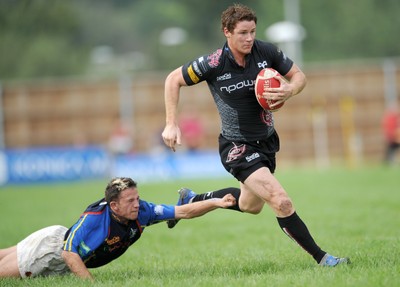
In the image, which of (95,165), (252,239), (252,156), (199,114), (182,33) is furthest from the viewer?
(182,33)

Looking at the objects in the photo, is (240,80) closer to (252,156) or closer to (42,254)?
(252,156)

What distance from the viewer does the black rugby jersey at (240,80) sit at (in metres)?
7.59

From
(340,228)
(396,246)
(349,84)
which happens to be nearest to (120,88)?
(349,84)

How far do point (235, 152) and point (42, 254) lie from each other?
6.91ft

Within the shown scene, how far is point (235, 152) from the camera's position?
7.70m

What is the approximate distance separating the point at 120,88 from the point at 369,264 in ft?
73.5

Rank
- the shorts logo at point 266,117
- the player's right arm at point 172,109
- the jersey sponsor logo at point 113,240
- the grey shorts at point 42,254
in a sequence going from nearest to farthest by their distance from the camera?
the player's right arm at point 172,109 < the jersey sponsor logo at point 113,240 < the shorts logo at point 266,117 < the grey shorts at point 42,254

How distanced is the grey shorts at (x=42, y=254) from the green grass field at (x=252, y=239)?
0.28 metres

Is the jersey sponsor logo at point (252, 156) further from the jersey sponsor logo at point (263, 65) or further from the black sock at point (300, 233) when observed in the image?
the jersey sponsor logo at point (263, 65)

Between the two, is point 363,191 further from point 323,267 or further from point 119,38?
point 119,38

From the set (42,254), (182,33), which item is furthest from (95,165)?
(182,33)

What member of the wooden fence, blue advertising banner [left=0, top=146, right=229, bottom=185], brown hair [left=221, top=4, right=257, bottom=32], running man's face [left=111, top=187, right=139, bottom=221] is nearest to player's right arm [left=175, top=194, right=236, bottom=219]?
running man's face [left=111, top=187, right=139, bottom=221]

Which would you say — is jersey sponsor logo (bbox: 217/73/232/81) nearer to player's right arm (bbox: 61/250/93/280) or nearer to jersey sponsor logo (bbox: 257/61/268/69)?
jersey sponsor logo (bbox: 257/61/268/69)

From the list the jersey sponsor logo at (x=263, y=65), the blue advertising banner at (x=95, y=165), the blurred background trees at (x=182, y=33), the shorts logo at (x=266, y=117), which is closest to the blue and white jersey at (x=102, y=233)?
the shorts logo at (x=266, y=117)
